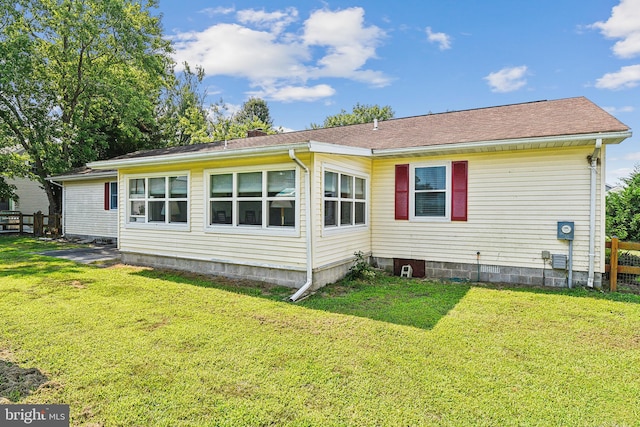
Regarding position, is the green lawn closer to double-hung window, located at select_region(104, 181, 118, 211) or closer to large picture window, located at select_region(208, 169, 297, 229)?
large picture window, located at select_region(208, 169, 297, 229)

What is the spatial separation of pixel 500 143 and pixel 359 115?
38.8 m

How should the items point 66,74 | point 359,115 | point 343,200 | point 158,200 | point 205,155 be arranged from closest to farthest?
point 205,155
point 343,200
point 158,200
point 66,74
point 359,115

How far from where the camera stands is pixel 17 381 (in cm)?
315

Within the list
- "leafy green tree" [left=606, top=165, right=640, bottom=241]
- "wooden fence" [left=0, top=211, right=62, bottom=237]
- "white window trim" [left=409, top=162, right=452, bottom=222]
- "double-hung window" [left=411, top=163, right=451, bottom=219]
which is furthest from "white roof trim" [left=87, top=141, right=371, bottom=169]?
Result: "wooden fence" [left=0, top=211, right=62, bottom=237]

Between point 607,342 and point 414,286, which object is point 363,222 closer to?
point 414,286

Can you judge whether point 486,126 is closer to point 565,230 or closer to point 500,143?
point 500,143

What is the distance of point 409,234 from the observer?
794 centimetres

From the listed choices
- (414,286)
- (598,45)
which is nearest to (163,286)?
(414,286)

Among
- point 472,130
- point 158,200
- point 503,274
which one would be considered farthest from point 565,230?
point 158,200

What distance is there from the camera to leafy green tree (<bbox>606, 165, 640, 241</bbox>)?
1070cm

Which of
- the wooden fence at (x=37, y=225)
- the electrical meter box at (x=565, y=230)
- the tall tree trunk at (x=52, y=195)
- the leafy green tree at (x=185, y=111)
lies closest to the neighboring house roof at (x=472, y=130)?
the electrical meter box at (x=565, y=230)

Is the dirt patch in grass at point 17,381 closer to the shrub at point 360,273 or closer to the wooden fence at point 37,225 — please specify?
the shrub at point 360,273

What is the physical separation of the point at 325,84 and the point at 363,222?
27.8m

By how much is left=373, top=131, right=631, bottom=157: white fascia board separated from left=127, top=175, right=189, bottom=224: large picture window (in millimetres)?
4583
